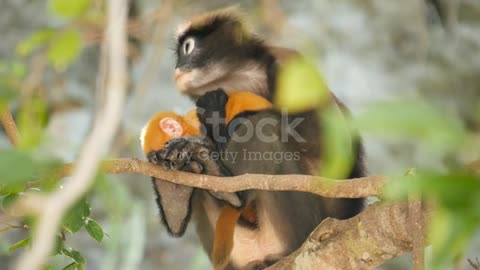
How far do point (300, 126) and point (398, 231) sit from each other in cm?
129

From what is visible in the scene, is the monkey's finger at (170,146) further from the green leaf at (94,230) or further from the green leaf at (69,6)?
the green leaf at (69,6)

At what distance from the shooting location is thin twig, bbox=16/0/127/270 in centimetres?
94

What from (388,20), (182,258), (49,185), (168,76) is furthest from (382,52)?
(49,185)

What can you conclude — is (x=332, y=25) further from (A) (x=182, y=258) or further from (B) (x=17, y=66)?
(B) (x=17, y=66)

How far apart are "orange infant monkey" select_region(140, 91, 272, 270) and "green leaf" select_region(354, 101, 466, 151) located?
10.1 ft

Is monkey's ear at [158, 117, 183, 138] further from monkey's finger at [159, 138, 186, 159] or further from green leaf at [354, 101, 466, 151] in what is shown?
green leaf at [354, 101, 466, 151]

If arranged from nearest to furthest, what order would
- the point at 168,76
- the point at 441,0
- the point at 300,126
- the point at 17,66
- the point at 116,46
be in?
1. the point at 116,46
2. the point at 17,66
3. the point at 300,126
4. the point at 441,0
5. the point at 168,76

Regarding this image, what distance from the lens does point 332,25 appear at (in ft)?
25.9

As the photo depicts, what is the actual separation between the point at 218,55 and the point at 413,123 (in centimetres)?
376

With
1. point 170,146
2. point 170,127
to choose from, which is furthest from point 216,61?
point 170,146

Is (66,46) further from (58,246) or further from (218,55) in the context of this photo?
(218,55)

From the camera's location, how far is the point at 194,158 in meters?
3.80

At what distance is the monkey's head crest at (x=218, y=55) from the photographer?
4492mm

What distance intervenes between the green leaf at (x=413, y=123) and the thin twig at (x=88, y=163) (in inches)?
15.4
